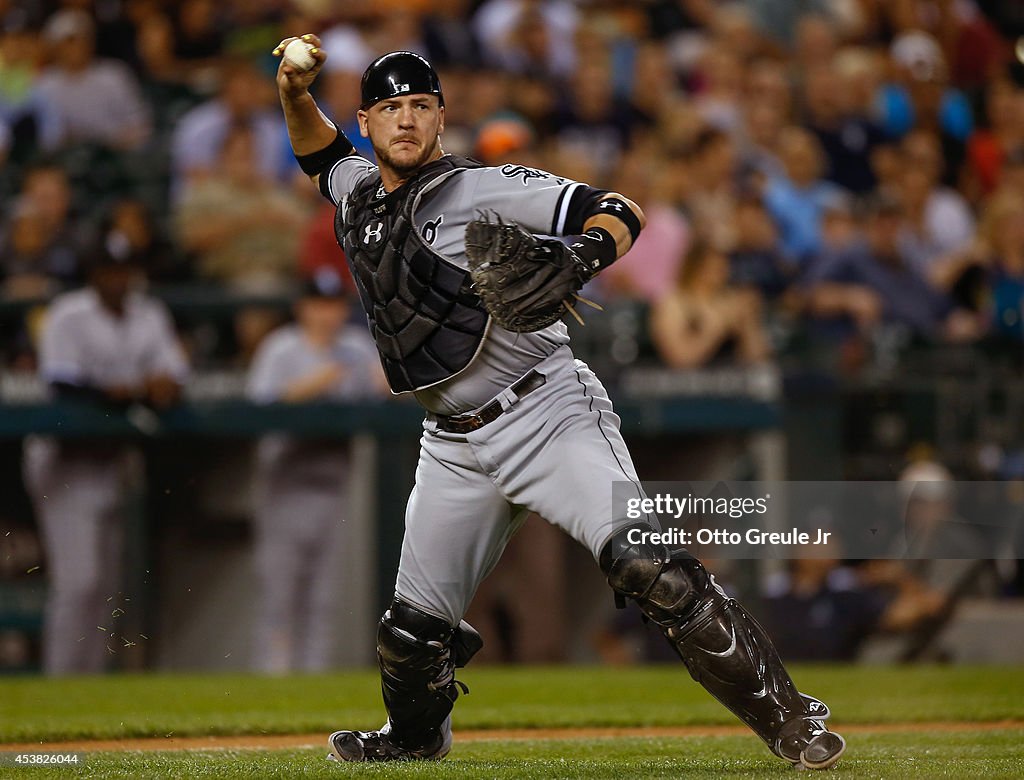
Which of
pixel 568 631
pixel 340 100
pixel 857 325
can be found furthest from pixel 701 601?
pixel 340 100

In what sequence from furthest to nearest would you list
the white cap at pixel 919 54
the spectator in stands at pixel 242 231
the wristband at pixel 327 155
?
the white cap at pixel 919 54 → the spectator in stands at pixel 242 231 → the wristband at pixel 327 155

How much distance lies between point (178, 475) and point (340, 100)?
2.65 meters

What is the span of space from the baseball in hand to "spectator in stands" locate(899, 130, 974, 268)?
21.7 ft

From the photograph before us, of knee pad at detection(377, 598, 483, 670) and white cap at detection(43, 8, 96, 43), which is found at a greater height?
white cap at detection(43, 8, 96, 43)

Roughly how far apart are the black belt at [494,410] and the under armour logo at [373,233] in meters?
0.51

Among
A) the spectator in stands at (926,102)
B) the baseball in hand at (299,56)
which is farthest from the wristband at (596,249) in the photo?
the spectator in stands at (926,102)

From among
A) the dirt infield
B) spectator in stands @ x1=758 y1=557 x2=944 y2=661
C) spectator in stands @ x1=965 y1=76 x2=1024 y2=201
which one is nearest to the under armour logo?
the dirt infield

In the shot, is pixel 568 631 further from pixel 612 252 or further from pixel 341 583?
pixel 612 252

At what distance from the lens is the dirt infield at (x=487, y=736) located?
5004mm

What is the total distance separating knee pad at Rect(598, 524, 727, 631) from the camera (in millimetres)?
3789

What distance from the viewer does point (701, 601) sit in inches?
150

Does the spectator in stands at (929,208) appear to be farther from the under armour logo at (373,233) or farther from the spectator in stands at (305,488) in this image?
the under armour logo at (373,233)

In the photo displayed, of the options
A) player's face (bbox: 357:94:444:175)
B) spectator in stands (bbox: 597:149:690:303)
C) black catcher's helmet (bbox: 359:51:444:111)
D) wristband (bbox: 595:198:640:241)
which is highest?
black catcher's helmet (bbox: 359:51:444:111)

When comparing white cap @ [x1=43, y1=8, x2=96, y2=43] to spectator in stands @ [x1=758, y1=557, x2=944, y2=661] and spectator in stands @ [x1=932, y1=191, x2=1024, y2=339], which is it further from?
spectator in stands @ [x1=758, y1=557, x2=944, y2=661]
